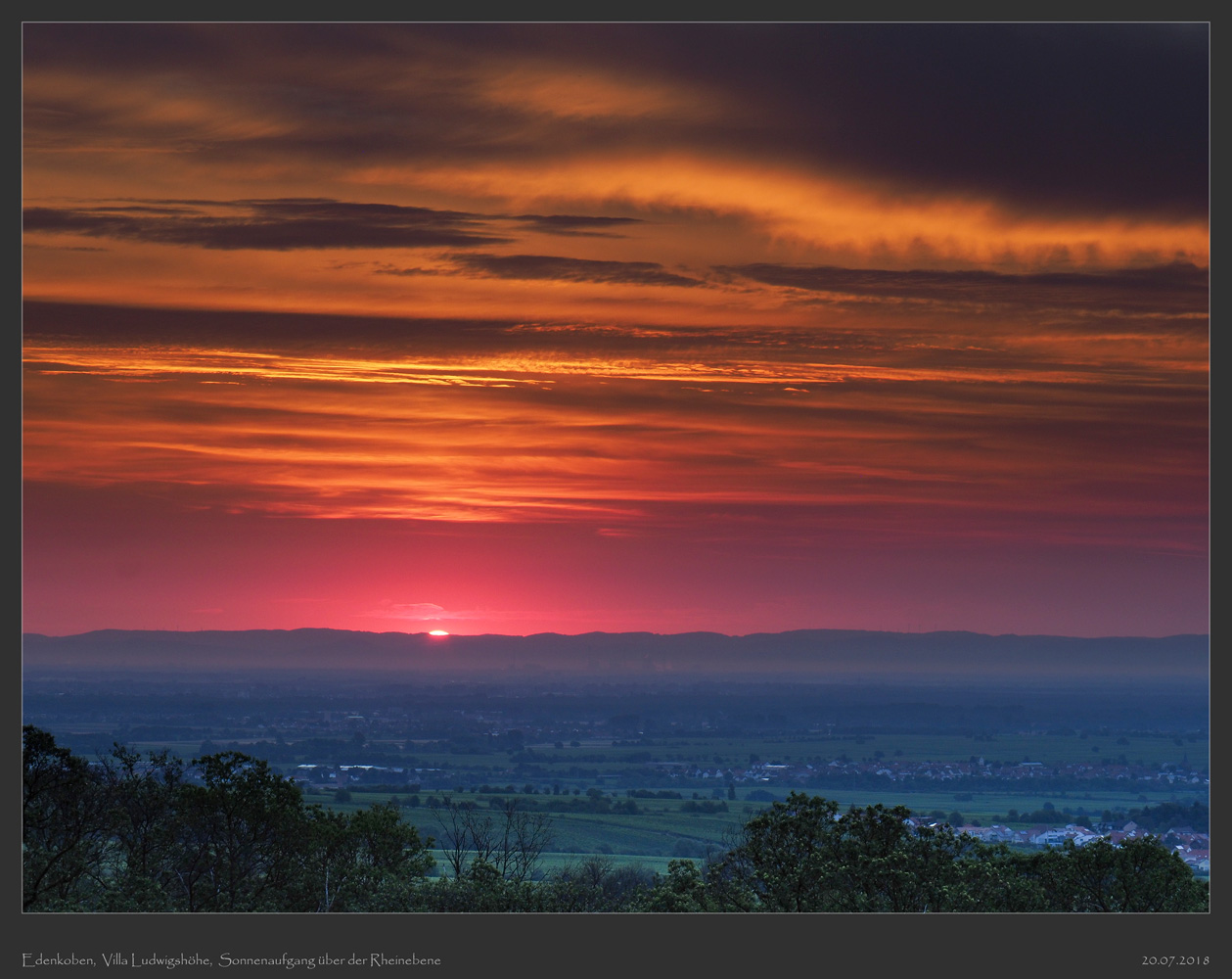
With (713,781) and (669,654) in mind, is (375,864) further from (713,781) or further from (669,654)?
(713,781)

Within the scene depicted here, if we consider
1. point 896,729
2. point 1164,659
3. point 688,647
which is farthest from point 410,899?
point 896,729

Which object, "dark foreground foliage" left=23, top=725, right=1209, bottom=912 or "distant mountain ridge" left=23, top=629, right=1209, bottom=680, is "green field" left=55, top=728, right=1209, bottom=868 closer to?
"distant mountain ridge" left=23, top=629, right=1209, bottom=680

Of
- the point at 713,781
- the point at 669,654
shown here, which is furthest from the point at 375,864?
the point at 713,781

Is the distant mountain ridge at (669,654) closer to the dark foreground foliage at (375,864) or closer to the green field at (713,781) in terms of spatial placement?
the green field at (713,781)

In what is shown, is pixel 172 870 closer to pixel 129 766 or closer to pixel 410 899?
pixel 129 766


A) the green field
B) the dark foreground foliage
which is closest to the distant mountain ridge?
the green field

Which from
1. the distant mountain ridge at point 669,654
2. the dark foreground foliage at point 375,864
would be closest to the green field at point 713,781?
the distant mountain ridge at point 669,654
